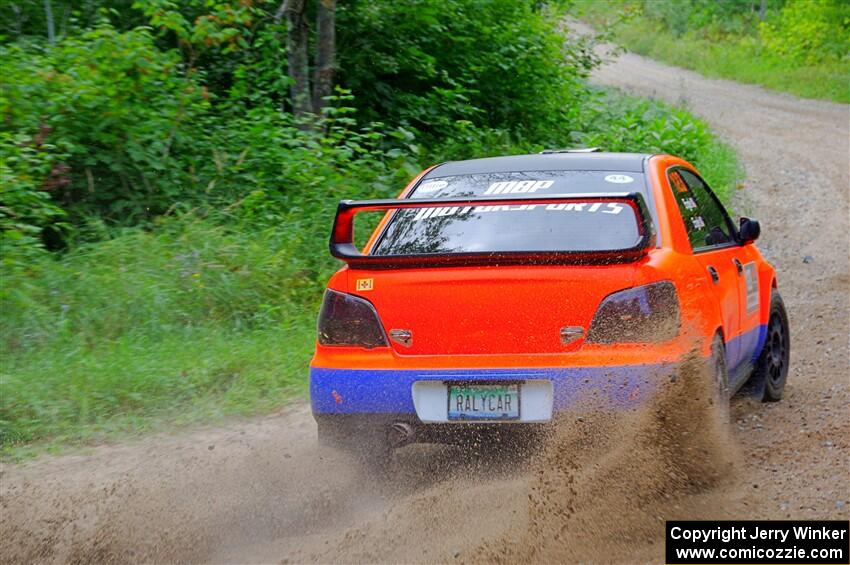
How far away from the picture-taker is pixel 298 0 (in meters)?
11.4

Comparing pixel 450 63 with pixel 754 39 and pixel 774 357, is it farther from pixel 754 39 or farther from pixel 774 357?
pixel 754 39

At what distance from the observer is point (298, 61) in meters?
11.5

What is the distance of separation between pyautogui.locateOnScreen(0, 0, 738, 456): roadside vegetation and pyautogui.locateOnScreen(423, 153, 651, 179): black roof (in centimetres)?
194

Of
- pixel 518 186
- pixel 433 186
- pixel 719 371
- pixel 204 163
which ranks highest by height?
pixel 518 186

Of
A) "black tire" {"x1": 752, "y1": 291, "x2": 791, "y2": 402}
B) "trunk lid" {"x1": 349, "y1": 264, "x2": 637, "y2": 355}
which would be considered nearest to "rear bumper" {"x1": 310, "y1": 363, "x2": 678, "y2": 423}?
"trunk lid" {"x1": 349, "y1": 264, "x2": 637, "y2": 355}

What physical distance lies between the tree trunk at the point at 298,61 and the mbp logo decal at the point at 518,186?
6.41m

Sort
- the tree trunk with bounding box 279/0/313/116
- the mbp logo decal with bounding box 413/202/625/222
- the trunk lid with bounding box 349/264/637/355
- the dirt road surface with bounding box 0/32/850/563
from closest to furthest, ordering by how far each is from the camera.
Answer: the dirt road surface with bounding box 0/32/850/563 → the trunk lid with bounding box 349/264/637/355 → the mbp logo decal with bounding box 413/202/625/222 → the tree trunk with bounding box 279/0/313/116

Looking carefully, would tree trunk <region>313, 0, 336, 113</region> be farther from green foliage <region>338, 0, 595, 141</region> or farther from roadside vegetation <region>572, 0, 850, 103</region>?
roadside vegetation <region>572, 0, 850, 103</region>

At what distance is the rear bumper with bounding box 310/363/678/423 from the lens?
4.29 meters

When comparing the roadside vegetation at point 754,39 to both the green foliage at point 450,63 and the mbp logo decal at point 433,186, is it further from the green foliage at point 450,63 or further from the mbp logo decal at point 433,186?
the mbp logo decal at point 433,186

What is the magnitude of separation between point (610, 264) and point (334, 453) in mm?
1461

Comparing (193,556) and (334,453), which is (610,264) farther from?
(193,556)

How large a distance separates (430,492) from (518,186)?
163cm

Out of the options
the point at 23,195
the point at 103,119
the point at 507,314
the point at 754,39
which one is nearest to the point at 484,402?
the point at 507,314
